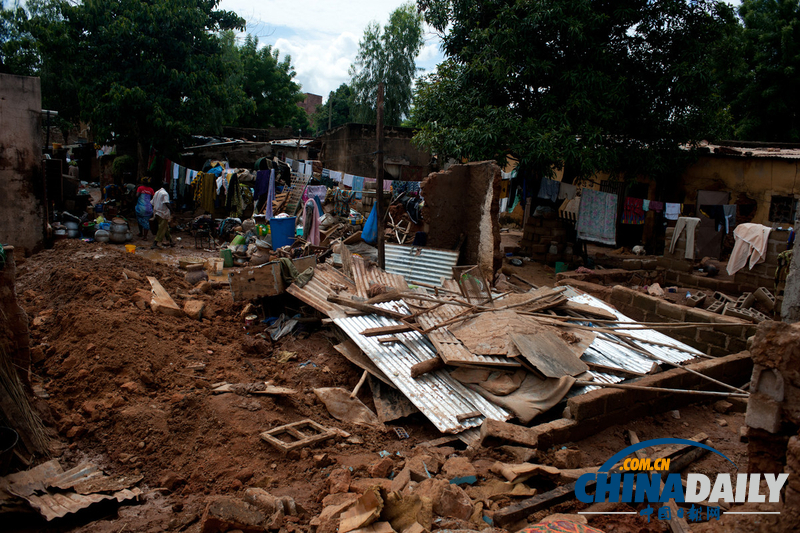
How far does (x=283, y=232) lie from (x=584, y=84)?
8217 mm

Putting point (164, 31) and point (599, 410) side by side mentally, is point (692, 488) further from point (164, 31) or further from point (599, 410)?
point (164, 31)

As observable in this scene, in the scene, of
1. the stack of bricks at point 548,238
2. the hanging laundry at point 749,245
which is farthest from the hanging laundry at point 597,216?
the hanging laundry at point 749,245

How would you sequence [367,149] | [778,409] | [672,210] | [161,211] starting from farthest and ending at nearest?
[367,149], [672,210], [161,211], [778,409]

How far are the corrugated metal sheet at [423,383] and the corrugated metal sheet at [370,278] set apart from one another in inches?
58.4

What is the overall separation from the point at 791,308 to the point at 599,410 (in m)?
3.77

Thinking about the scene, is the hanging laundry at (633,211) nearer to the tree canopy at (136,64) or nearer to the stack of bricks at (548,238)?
the stack of bricks at (548,238)

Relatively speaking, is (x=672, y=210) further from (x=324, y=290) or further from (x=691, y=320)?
(x=324, y=290)

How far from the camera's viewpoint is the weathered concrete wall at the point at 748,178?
12.9 meters

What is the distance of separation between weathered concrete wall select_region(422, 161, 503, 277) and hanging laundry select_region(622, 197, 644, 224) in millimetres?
6971

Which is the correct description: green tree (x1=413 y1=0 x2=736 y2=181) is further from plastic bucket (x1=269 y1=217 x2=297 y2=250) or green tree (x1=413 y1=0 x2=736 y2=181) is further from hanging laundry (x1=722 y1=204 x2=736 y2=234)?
plastic bucket (x1=269 y1=217 x2=297 y2=250)

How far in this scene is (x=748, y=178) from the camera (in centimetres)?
1357

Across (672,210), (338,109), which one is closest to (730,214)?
(672,210)

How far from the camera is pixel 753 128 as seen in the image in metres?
18.6

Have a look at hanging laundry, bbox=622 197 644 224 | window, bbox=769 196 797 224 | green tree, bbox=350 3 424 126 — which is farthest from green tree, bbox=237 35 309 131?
window, bbox=769 196 797 224
